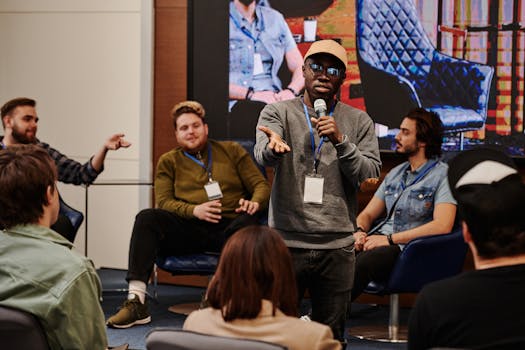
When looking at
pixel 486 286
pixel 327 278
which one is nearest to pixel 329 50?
pixel 327 278

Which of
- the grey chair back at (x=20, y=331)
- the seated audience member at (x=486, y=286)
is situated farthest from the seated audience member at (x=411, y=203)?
the seated audience member at (x=486, y=286)

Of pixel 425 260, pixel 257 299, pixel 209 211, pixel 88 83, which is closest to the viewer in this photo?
pixel 257 299

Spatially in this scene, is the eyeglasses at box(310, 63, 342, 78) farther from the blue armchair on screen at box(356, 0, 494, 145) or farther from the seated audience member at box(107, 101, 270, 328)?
the blue armchair on screen at box(356, 0, 494, 145)

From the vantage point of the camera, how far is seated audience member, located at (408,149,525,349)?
213cm

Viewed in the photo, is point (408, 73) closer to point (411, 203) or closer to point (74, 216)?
point (411, 203)

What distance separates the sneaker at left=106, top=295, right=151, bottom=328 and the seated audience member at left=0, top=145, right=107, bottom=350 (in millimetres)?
2607

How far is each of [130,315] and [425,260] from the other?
5.55ft

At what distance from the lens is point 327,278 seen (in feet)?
12.0

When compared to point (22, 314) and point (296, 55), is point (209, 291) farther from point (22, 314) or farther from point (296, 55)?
point (296, 55)

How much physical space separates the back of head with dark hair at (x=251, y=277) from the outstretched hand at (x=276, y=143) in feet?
3.16

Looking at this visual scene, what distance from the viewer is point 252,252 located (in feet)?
7.84

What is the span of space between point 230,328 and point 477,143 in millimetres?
3754

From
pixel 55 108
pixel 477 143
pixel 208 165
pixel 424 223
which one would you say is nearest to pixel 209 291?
pixel 424 223

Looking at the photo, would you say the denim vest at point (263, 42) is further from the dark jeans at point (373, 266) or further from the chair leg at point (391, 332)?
the chair leg at point (391, 332)
